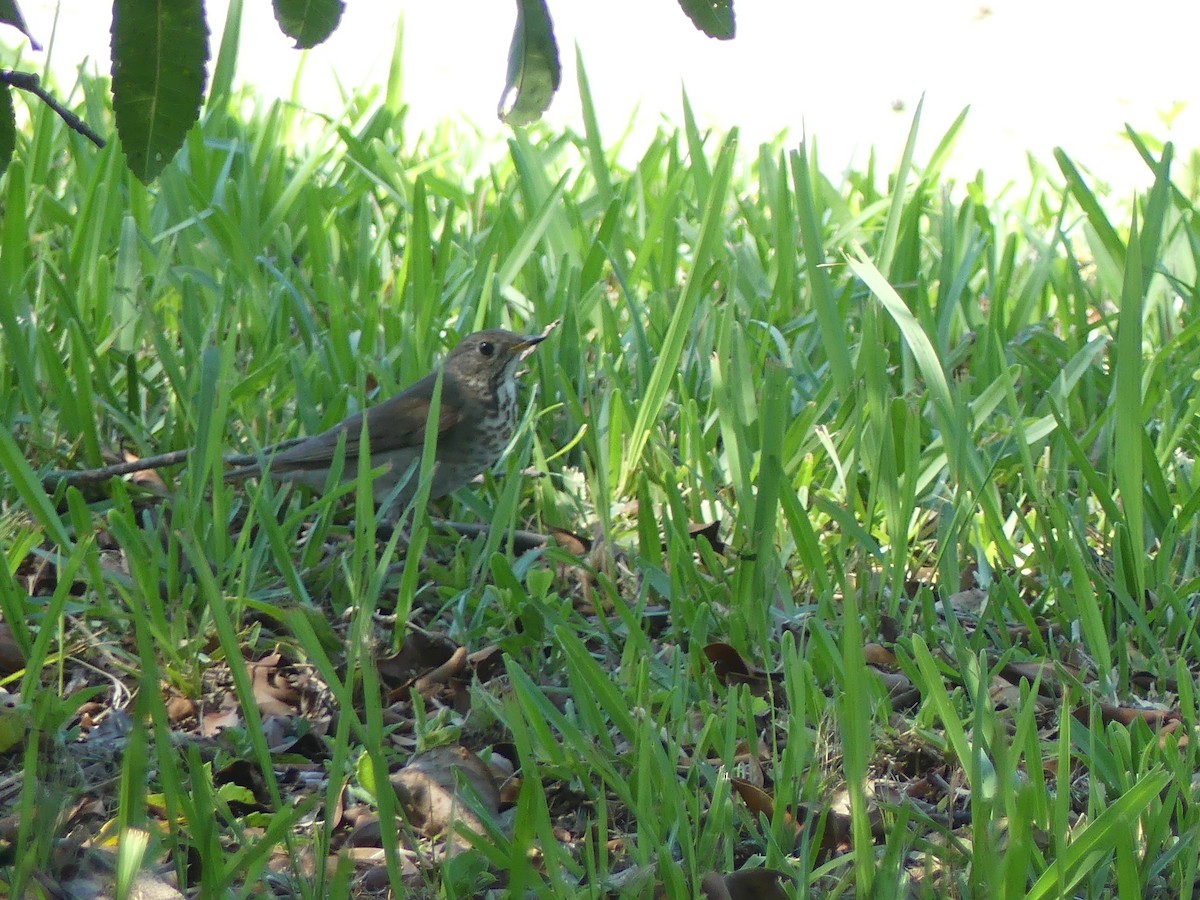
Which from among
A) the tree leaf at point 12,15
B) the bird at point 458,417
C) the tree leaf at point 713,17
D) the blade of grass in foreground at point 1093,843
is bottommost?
the blade of grass in foreground at point 1093,843

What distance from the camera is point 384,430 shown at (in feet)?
12.9

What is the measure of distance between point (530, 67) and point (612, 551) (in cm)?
165

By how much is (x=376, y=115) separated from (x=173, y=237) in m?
1.27

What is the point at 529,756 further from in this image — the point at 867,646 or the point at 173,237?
the point at 173,237

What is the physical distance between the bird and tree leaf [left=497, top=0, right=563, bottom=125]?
1930mm

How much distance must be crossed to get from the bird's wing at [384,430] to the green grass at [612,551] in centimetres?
10

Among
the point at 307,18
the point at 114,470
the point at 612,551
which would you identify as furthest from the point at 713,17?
the point at 114,470

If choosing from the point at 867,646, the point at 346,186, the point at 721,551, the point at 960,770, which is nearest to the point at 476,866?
the point at 960,770

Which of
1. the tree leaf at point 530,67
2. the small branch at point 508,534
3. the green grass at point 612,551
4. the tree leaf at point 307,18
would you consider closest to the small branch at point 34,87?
the tree leaf at point 307,18

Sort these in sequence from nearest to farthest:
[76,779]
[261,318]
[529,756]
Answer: [529,756] → [76,779] → [261,318]

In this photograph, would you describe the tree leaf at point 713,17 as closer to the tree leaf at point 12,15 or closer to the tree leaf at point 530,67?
the tree leaf at point 530,67

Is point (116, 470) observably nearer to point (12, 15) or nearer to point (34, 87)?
point (34, 87)

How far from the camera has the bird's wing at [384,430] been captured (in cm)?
358

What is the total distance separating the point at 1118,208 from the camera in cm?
652
